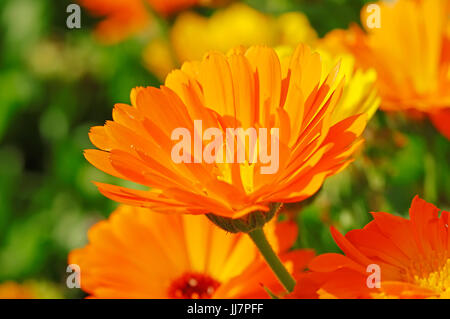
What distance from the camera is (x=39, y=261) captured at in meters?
1.50

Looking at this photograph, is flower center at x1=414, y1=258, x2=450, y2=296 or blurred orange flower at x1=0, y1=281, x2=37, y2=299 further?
blurred orange flower at x1=0, y1=281, x2=37, y2=299

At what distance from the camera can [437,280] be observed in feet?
1.56

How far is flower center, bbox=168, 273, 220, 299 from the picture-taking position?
679 millimetres

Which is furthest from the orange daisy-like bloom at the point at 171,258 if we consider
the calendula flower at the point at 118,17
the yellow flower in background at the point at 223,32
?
the calendula flower at the point at 118,17

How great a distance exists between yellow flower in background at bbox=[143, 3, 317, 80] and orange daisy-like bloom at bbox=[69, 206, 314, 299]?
57 centimetres

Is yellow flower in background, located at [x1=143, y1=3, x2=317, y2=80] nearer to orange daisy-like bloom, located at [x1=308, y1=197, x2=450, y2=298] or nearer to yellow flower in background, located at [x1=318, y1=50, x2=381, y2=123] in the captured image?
yellow flower in background, located at [x1=318, y1=50, x2=381, y2=123]

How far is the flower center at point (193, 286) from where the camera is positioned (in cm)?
68

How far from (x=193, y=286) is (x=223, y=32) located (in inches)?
35.0

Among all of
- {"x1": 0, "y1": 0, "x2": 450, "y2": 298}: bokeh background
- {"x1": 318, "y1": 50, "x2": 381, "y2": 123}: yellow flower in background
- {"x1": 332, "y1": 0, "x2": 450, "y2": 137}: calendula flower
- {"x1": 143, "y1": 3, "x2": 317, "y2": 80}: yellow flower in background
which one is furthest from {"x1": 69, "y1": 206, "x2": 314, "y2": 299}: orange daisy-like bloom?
{"x1": 143, "y1": 3, "x2": 317, "y2": 80}: yellow flower in background

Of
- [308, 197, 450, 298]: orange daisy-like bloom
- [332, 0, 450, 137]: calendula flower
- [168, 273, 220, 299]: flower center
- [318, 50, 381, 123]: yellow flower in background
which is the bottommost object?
[308, 197, 450, 298]: orange daisy-like bloom

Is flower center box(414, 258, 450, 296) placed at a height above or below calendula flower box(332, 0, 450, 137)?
below

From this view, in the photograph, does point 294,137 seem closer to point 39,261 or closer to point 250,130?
point 250,130

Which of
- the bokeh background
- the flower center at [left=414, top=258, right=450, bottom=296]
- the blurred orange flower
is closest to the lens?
the flower center at [left=414, top=258, right=450, bottom=296]

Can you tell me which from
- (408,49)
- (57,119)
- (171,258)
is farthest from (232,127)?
(57,119)
